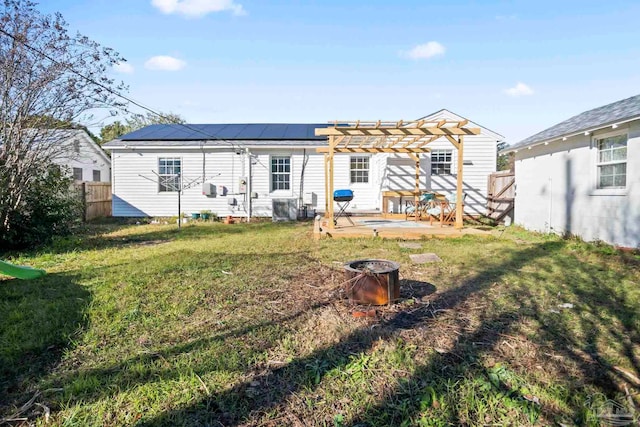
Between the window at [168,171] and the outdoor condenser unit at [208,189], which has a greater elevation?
the window at [168,171]

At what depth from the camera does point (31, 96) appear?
7.16m

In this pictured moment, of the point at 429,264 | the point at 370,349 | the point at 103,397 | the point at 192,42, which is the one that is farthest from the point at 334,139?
the point at 103,397

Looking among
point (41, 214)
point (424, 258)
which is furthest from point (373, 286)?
point (41, 214)

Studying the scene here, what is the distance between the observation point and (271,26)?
9898mm

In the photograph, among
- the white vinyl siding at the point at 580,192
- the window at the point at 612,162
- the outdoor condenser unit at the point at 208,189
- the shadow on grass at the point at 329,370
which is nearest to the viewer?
the shadow on grass at the point at 329,370

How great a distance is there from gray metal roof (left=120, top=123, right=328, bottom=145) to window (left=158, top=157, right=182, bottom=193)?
0.86m

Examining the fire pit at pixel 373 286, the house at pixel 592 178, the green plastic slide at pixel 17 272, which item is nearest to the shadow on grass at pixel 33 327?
the green plastic slide at pixel 17 272

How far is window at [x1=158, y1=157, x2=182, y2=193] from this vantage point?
13281 millimetres

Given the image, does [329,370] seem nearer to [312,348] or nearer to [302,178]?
[312,348]

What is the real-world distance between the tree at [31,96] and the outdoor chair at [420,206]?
9064mm

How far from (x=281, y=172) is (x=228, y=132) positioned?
10.2ft

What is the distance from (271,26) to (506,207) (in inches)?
366

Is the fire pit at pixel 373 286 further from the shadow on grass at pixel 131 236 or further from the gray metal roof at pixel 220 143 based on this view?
the gray metal roof at pixel 220 143

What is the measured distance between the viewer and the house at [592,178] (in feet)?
21.1
